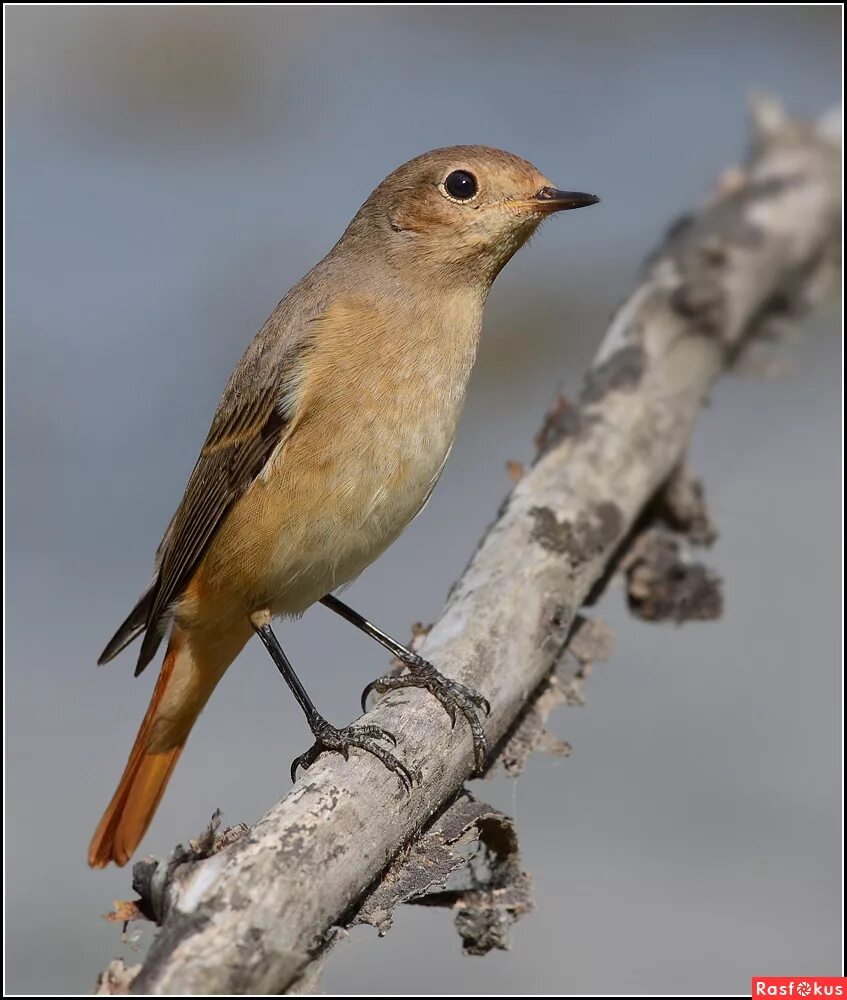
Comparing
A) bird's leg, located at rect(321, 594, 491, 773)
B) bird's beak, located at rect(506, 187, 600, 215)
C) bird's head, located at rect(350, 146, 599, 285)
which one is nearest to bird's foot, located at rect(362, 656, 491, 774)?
bird's leg, located at rect(321, 594, 491, 773)

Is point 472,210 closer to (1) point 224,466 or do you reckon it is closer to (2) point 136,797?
(1) point 224,466

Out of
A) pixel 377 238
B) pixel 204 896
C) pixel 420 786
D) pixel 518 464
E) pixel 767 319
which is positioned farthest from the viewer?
pixel 767 319

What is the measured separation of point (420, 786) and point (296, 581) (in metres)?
0.91

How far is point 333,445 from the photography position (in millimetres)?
3797

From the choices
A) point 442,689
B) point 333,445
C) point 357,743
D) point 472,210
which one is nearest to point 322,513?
point 333,445

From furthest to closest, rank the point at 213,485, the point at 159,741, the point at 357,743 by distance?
1. the point at 159,741
2. the point at 213,485
3. the point at 357,743

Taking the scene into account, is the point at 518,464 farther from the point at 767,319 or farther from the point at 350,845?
the point at 350,845

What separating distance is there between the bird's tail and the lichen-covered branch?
81 cm

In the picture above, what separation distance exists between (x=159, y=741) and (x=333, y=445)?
4.42 feet

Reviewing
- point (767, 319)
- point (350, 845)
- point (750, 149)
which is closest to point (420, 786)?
point (350, 845)

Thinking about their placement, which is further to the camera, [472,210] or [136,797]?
[136,797]

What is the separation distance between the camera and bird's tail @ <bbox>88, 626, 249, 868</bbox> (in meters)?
4.32

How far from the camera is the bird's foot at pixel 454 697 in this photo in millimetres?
3744

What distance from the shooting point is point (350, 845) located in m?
2.93
